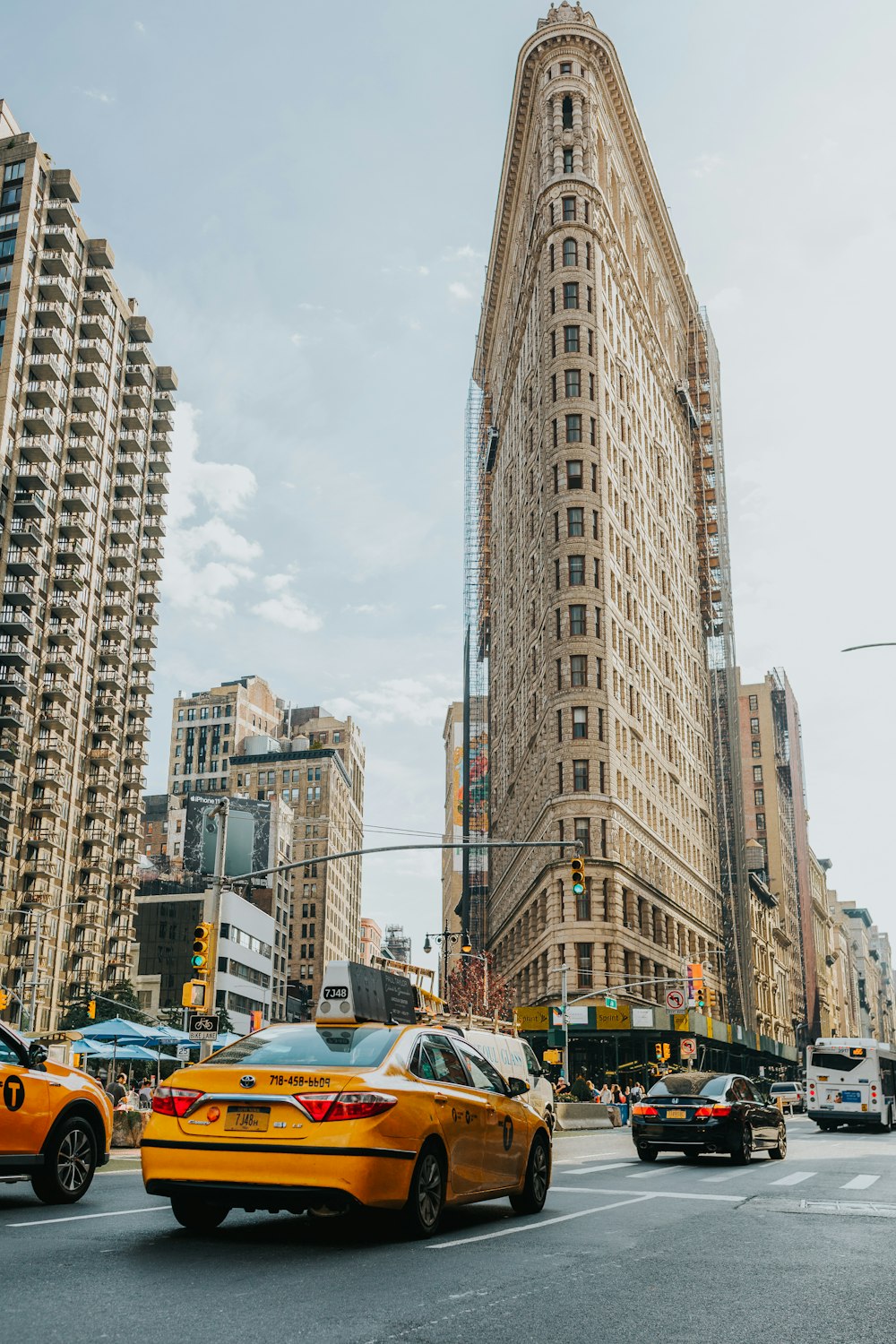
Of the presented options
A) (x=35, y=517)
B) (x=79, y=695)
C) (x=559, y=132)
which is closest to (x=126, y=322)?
(x=35, y=517)

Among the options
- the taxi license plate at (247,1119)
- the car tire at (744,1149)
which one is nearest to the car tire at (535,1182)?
the taxi license plate at (247,1119)

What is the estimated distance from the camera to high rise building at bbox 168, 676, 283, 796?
610 ft

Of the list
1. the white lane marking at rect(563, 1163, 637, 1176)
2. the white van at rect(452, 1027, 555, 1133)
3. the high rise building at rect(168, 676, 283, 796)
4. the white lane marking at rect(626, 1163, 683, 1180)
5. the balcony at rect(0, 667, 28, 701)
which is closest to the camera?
the white lane marking at rect(626, 1163, 683, 1180)

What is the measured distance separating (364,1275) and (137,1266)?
1422 mm

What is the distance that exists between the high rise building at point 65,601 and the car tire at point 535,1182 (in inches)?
2800

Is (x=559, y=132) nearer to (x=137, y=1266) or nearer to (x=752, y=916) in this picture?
(x=752, y=916)

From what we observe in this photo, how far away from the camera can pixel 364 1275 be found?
7.69 metres

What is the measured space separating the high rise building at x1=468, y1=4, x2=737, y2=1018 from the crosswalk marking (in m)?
46.4

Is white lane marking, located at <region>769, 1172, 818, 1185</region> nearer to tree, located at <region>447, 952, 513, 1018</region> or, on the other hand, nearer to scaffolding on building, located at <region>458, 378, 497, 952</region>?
tree, located at <region>447, 952, 513, 1018</region>

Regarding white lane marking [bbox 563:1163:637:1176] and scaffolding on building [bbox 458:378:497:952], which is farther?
scaffolding on building [bbox 458:378:497:952]

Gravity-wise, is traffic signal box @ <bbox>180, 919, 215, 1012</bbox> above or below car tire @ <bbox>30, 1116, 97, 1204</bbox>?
above

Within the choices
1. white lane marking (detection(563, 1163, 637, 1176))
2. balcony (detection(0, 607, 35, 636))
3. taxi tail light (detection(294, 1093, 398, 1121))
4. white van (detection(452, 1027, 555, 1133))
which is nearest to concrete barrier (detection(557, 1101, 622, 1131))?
white van (detection(452, 1027, 555, 1133))

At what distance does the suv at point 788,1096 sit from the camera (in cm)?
6419

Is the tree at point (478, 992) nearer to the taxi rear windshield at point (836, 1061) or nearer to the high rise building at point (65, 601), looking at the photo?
the high rise building at point (65, 601)
